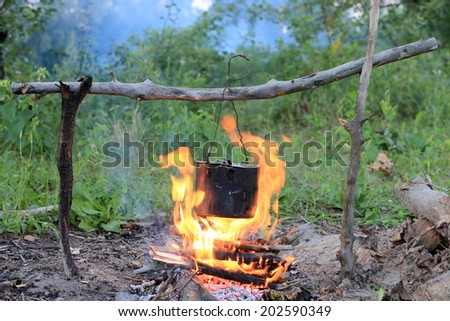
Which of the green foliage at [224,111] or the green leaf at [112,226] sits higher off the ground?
the green foliage at [224,111]

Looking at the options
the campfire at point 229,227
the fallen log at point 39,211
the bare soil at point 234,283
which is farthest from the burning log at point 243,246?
the fallen log at point 39,211

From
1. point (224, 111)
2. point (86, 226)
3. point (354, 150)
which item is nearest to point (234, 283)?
point (354, 150)

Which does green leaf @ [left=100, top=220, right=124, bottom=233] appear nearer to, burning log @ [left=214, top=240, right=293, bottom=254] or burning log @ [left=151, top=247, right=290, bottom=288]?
burning log @ [left=151, top=247, right=290, bottom=288]

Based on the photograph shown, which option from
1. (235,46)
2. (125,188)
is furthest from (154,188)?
(235,46)

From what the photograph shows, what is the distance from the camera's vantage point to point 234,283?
3.88 m

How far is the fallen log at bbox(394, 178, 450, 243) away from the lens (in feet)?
12.1

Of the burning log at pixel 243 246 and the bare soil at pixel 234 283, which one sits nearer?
the bare soil at pixel 234 283

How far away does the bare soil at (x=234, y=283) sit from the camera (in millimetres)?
3559

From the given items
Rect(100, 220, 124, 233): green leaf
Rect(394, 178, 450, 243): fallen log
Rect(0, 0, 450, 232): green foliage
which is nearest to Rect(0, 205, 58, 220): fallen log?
Rect(0, 0, 450, 232): green foliage

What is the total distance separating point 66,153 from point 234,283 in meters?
1.16

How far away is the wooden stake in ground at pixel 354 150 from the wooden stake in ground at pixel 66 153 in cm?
141

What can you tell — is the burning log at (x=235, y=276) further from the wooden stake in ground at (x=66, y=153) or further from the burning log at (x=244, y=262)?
the wooden stake in ground at (x=66, y=153)
